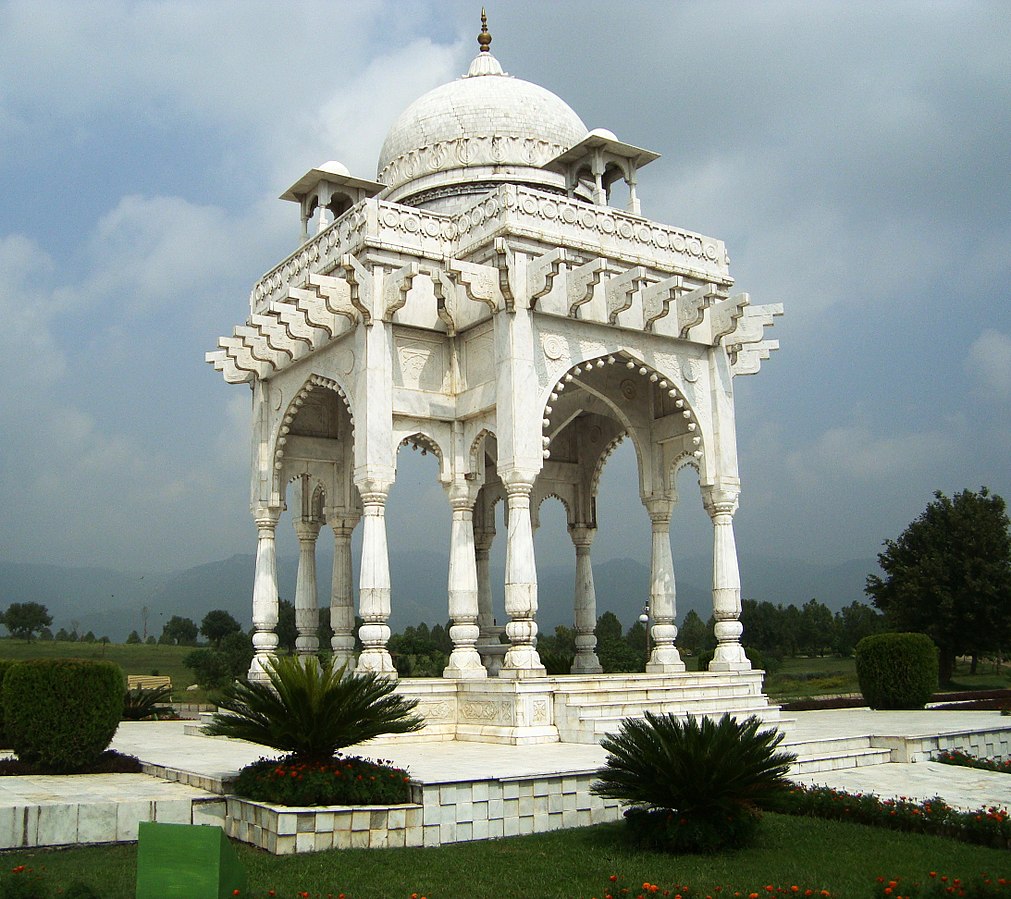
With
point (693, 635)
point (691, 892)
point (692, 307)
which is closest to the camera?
point (691, 892)

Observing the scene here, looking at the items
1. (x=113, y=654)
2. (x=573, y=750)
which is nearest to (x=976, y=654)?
(x=573, y=750)

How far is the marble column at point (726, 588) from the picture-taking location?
16.5m

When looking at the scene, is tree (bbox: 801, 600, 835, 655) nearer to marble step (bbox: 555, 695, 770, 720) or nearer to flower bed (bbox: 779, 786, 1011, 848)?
marble step (bbox: 555, 695, 770, 720)

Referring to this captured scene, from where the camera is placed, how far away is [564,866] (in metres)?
7.78

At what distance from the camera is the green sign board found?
5.20m

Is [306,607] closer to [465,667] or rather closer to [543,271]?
[465,667]

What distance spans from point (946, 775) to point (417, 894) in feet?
23.7

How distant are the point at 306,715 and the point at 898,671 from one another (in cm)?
1357

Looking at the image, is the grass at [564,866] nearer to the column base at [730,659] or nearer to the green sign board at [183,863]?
the green sign board at [183,863]

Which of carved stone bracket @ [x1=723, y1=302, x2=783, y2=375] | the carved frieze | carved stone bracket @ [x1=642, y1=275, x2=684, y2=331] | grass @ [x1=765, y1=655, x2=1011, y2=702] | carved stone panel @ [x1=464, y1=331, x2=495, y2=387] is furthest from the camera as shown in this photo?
grass @ [x1=765, y1=655, x2=1011, y2=702]

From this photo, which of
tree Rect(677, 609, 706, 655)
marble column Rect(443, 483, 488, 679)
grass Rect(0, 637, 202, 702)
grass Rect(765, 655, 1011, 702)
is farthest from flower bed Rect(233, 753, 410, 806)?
tree Rect(677, 609, 706, 655)

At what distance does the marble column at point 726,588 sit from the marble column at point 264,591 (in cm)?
719

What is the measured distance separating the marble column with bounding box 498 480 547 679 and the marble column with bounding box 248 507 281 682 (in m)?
4.65

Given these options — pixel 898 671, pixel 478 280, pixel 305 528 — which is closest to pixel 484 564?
pixel 305 528
